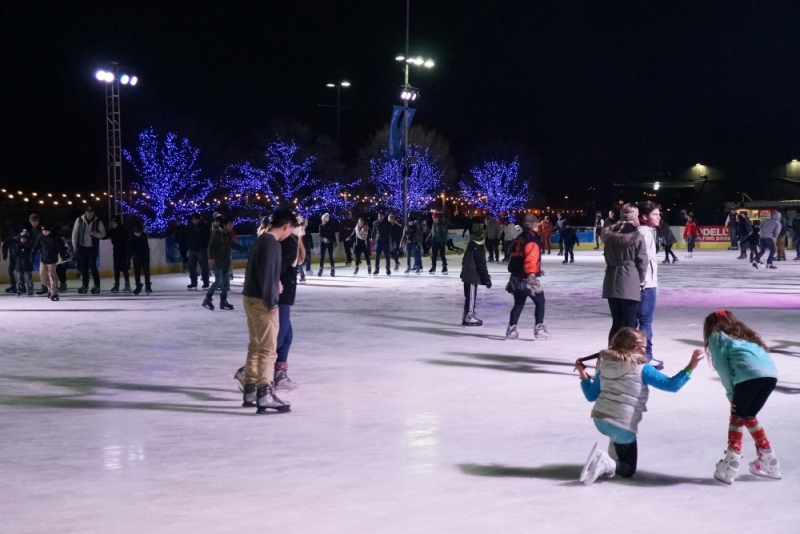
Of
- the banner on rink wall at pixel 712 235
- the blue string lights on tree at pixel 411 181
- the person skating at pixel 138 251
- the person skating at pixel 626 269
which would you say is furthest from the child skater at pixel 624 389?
the blue string lights on tree at pixel 411 181

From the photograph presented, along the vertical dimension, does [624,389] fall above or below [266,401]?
above

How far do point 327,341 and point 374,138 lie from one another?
2379 inches

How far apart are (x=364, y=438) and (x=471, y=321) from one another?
22.5 feet

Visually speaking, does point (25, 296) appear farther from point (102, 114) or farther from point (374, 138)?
point (374, 138)

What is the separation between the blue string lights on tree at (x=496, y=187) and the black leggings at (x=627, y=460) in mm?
77220

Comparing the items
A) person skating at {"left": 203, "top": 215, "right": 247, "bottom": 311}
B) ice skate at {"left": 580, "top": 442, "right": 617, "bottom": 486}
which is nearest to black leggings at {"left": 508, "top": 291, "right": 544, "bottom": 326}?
person skating at {"left": 203, "top": 215, "right": 247, "bottom": 311}

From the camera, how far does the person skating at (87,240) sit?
62.2 ft

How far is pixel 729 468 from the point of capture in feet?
16.6

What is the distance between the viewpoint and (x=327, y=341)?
11.5 m

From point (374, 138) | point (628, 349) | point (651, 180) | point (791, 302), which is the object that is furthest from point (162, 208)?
point (628, 349)

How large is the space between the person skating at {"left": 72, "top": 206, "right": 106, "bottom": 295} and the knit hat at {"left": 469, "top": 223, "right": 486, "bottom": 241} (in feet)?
29.3

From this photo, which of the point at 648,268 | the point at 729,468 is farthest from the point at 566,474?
the point at 648,268

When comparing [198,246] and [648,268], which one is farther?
[198,246]

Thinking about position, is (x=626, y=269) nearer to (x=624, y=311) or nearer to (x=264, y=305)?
(x=624, y=311)
